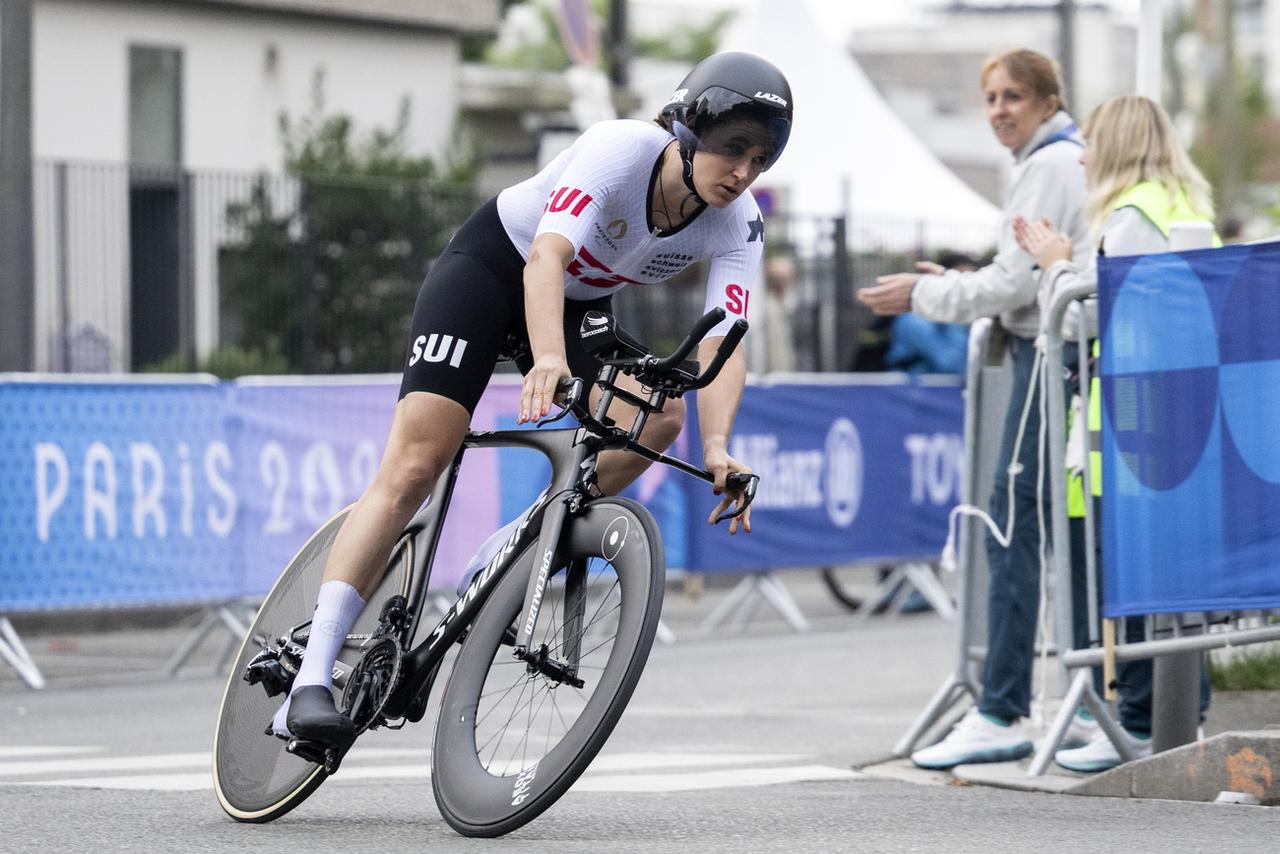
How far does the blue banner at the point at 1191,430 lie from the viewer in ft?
19.3

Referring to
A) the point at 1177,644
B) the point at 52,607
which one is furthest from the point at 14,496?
Answer: the point at 1177,644

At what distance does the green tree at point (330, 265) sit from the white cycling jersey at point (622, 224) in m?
11.6

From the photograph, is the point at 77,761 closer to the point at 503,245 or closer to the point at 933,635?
the point at 503,245

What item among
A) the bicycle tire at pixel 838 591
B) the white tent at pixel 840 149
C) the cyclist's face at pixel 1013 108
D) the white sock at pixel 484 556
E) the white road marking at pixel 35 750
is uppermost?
the white tent at pixel 840 149

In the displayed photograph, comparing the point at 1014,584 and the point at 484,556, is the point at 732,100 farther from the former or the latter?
the point at 1014,584

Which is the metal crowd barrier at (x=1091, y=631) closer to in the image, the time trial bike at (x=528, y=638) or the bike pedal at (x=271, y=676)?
the time trial bike at (x=528, y=638)

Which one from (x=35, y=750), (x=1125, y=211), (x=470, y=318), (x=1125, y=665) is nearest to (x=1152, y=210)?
(x=1125, y=211)

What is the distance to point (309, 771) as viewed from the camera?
17.3ft

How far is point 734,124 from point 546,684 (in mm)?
1299

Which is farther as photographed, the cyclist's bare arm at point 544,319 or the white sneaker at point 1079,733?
the white sneaker at point 1079,733

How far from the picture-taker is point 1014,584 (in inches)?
273

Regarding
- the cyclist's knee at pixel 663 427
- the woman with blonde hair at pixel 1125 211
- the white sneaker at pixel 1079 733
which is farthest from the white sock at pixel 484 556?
the white sneaker at pixel 1079 733

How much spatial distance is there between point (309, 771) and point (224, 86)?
21.1 metres

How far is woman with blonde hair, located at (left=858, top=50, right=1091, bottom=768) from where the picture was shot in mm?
6844
